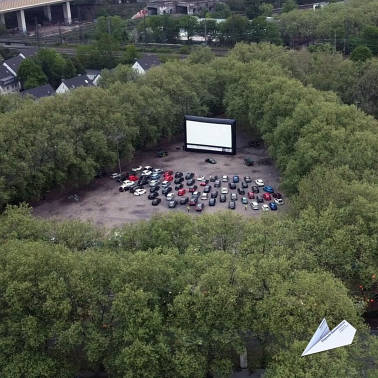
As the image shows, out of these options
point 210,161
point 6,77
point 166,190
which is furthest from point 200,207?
point 6,77

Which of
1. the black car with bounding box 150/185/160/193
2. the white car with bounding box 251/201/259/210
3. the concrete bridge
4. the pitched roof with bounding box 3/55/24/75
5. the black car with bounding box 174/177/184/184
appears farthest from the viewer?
the concrete bridge

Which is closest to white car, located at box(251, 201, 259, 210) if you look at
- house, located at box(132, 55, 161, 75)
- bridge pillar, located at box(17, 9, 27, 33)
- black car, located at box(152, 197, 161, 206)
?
black car, located at box(152, 197, 161, 206)

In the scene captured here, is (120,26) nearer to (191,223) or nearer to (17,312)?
(191,223)

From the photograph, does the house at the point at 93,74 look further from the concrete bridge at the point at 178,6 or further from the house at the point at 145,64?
the concrete bridge at the point at 178,6

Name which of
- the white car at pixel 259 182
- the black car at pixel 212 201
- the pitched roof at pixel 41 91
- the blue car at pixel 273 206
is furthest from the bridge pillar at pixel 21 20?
the blue car at pixel 273 206

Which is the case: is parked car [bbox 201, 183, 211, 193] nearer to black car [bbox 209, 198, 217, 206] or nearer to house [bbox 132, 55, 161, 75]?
black car [bbox 209, 198, 217, 206]

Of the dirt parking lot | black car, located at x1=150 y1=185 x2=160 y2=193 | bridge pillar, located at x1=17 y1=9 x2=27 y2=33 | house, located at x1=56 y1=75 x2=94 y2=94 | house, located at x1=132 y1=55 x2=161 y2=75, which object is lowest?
the dirt parking lot

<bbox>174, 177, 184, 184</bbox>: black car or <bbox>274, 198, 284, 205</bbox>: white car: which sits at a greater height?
<bbox>174, 177, 184, 184</bbox>: black car
